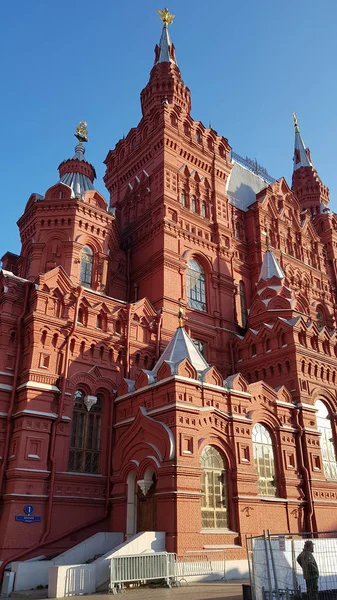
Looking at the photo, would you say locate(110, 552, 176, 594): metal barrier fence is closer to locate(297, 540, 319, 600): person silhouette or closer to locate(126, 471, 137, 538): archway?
locate(126, 471, 137, 538): archway

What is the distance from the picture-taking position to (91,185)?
83.0 feet

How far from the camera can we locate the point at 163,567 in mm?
12820

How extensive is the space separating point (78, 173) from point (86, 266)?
6143 mm

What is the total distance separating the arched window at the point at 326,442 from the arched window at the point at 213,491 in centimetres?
618

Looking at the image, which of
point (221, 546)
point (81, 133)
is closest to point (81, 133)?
point (81, 133)

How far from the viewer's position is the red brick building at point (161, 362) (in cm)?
1532

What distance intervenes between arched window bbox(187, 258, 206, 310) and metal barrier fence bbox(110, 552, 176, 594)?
39.9ft

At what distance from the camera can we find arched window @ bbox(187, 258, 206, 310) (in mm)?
23578

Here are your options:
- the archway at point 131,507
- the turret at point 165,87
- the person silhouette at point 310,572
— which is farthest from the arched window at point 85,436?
the turret at point 165,87

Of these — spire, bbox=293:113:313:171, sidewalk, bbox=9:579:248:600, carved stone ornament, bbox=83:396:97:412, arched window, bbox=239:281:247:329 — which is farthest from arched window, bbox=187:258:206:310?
spire, bbox=293:113:313:171

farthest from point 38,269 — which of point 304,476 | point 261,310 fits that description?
point 304,476

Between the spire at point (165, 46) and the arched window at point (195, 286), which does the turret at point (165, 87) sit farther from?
the arched window at point (195, 286)

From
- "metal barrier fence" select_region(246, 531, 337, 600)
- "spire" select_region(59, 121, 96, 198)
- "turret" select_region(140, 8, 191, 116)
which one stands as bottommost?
"metal barrier fence" select_region(246, 531, 337, 600)

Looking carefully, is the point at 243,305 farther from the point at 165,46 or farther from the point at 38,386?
the point at 165,46
